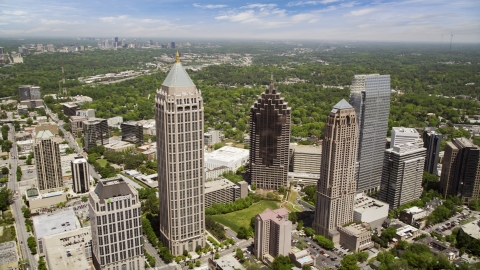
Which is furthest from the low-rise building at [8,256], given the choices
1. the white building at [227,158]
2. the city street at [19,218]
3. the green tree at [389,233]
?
the green tree at [389,233]

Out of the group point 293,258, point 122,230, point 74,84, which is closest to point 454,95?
point 293,258

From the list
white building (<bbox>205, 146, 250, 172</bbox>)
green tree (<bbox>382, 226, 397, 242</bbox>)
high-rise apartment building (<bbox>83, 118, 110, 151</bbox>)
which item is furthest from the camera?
high-rise apartment building (<bbox>83, 118, 110, 151</bbox>)

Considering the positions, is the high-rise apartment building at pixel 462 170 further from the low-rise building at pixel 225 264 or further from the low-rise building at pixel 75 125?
the low-rise building at pixel 75 125

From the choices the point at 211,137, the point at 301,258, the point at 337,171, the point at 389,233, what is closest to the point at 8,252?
the point at 301,258

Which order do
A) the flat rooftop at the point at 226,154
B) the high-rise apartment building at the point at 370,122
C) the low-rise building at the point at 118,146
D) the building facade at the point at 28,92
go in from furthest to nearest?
the building facade at the point at 28,92, the low-rise building at the point at 118,146, the flat rooftop at the point at 226,154, the high-rise apartment building at the point at 370,122

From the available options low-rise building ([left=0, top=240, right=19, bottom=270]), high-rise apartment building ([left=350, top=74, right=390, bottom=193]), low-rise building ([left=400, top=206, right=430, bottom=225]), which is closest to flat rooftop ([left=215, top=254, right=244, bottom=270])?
low-rise building ([left=0, top=240, right=19, bottom=270])

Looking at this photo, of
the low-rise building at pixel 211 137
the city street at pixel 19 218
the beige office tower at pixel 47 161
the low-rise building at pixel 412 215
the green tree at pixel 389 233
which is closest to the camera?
the city street at pixel 19 218

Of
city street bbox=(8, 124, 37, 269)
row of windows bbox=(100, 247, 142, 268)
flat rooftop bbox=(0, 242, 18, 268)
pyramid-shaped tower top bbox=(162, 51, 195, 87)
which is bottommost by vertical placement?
city street bbox=(8, 124, 37, 269)

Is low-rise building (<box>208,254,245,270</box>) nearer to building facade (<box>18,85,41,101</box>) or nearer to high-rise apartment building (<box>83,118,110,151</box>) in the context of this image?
high-rise apartment building (<box>83,118,110,151</box>)
